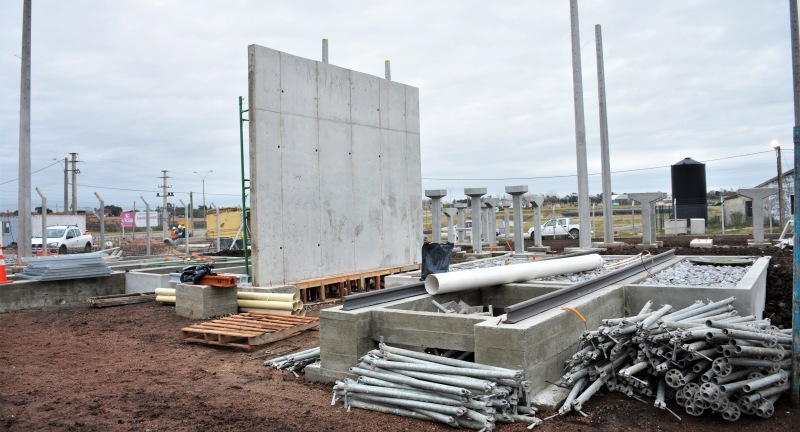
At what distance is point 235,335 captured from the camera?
8633 millimetres

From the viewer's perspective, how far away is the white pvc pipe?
25.5ft

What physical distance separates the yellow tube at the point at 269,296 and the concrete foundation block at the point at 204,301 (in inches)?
7.6

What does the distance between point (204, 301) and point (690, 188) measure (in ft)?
119

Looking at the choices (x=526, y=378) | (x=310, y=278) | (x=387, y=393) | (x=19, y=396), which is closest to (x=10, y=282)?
(x=310, y=278)

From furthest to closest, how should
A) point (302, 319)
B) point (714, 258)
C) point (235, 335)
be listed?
point (714, 258), point (302, 319), point (235, 335)

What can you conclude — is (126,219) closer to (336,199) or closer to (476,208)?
(476,208)

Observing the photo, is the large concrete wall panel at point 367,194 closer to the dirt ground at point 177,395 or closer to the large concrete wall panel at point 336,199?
the large concrete wall panel at point 336,199

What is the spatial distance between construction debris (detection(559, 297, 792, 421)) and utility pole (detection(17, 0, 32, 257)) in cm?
1557

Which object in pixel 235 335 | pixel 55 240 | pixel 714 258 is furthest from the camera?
pixel 55 240

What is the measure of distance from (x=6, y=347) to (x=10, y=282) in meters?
4.24

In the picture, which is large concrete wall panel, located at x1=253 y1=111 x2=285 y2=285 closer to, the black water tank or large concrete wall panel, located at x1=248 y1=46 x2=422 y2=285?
large concrete wall panel, located at x1=248 y1=46 x2=422 y2=285

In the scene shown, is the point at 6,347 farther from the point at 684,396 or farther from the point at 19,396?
the point at 684,396

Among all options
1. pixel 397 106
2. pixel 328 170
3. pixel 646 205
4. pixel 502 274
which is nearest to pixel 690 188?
pixel 646 205

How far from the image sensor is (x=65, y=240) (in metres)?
28.5
